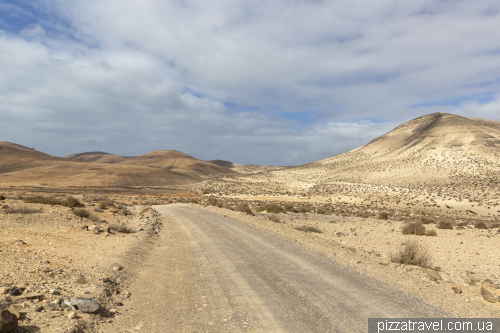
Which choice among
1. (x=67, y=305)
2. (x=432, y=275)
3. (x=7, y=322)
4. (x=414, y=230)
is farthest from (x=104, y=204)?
(x=432, y=275)

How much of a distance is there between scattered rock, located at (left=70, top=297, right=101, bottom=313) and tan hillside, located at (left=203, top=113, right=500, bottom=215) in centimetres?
4972

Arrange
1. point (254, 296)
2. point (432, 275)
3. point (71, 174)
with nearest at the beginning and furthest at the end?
point (254, 296) < point (432, 275) < point (71, 174)

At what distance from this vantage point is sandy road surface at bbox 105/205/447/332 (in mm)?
5429

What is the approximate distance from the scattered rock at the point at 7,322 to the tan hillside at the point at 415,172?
51023 mm

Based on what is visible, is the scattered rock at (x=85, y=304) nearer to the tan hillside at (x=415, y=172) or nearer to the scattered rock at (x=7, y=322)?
the scattered rock at (x=7, y=322)

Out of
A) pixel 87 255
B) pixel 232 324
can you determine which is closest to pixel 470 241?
pixel 232 324

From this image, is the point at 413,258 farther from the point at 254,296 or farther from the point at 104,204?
the point at 104,204

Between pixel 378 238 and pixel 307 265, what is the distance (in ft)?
36.5

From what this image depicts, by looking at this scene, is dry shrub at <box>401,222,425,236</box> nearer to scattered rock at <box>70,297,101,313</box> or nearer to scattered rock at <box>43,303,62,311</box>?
scattered rock at <box>70,297,101,313</box>

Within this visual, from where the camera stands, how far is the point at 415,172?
237 feet

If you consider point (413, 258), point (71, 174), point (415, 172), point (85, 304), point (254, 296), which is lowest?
point (254, 296)

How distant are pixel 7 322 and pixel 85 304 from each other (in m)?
1.56

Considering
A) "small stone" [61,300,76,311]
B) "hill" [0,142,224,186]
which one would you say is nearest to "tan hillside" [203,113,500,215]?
"hill" [0,142,224,186]

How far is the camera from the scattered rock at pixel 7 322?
13.6ft
